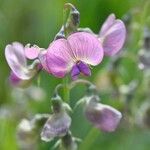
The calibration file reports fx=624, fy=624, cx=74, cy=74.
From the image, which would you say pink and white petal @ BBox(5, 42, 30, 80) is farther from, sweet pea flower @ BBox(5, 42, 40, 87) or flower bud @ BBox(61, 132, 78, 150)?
flower bud @ BBox(61, 132, 78, 150)

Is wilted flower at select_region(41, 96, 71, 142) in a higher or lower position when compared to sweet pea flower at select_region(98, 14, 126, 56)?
lower

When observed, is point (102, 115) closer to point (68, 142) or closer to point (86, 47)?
point (68, 142)

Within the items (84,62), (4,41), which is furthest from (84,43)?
(4,41)

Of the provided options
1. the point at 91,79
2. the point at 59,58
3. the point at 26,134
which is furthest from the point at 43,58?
the point at 91,79

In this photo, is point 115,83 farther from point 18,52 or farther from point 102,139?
point 18,52

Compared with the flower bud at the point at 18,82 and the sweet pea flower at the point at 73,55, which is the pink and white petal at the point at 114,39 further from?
the flower bud at the point at 18,82

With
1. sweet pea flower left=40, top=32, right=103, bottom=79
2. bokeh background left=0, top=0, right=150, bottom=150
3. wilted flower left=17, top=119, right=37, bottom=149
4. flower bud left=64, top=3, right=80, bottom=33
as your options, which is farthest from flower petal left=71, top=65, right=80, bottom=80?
bokeh background left=0, top=0, right=150, bottom=150
